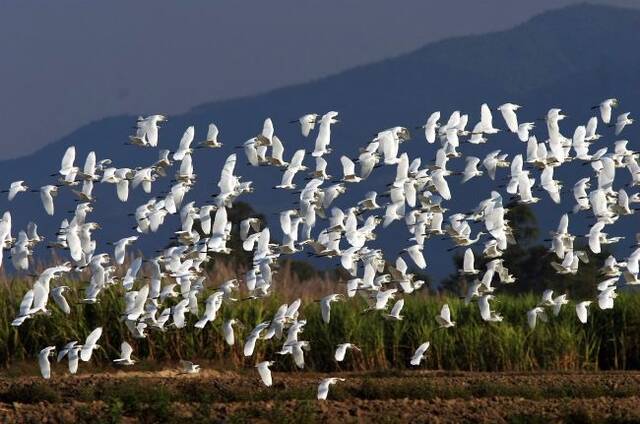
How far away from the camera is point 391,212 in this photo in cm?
1867

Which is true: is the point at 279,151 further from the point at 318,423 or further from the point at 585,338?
the point at 318,423

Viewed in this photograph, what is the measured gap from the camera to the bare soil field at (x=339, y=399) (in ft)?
39.5

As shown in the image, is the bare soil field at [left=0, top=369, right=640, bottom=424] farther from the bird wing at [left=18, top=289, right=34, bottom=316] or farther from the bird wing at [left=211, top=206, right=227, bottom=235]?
the bird wing at [left=211, top=206, right=227, bottom=235]

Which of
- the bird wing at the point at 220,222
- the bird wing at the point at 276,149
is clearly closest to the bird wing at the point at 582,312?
the bird wing at the point at 276,149

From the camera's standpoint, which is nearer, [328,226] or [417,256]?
[328,226]

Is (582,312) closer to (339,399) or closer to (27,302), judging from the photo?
(339,399)

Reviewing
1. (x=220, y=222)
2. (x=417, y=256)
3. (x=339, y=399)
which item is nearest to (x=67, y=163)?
(x=220, y=222)

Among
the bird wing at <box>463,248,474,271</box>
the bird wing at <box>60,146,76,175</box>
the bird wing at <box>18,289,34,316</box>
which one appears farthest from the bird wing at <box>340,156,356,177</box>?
the bird wing at <box>18,289,34,316</box>

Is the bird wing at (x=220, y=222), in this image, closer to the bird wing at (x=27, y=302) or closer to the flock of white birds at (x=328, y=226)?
the flock of white birds at (x=328, y=226)

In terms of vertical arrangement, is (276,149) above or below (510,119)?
below

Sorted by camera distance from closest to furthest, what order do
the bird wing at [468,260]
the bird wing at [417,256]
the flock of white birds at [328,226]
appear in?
the flock of white birds at [328,226] < the bird wing at [417,256] < the bird wing at [468,260]

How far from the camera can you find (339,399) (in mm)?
14078

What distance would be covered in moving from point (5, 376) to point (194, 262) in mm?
2720

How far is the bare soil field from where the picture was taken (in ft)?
39.5
